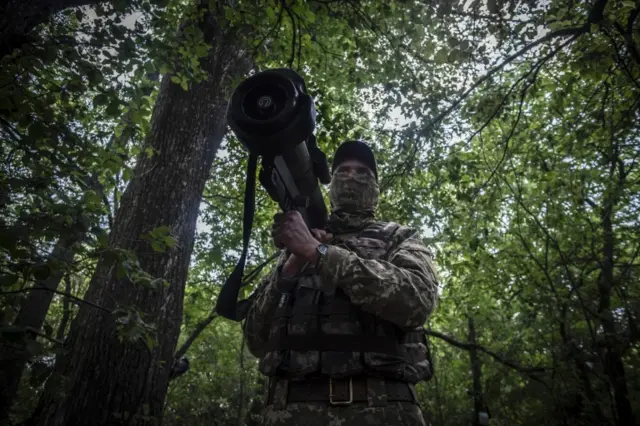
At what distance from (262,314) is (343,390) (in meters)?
Result: 0.69

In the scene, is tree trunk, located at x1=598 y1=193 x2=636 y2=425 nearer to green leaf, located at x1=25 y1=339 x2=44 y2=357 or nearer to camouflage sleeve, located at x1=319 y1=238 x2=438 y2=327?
camouflage sleeve, located at x1=319 y1=238 x2=438 y2=327

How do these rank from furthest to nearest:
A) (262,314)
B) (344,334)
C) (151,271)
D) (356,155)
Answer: (151,271) → (356,155) → (262,314) → (344,334)

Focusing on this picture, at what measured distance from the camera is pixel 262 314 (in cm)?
218

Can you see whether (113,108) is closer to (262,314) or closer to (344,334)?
(262,314)

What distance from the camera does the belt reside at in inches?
67.3

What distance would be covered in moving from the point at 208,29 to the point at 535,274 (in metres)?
7.33

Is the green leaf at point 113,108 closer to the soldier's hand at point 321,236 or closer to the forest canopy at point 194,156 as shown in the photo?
the forest canopy at point 194,156

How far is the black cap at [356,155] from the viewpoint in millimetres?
2564

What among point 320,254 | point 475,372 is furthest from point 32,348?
point 475,372

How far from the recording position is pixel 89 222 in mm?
1790

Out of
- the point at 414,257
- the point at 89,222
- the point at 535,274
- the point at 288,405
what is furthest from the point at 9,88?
the point at 535,274

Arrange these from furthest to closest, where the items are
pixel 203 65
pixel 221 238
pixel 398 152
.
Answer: pixel 221 238, pixel 203 65, pixel 398 152

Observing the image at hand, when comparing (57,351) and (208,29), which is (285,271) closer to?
(57,351)

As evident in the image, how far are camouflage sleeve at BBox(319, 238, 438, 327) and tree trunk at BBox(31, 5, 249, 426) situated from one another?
1163 millimetres
